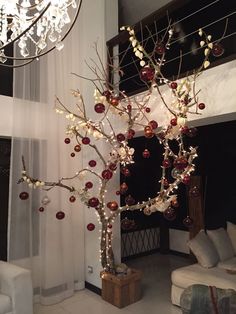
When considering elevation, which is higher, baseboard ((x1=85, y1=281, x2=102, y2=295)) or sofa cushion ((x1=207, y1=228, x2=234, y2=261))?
sofa cushion ((x1=207, y1=228, x2=234, y2=261))

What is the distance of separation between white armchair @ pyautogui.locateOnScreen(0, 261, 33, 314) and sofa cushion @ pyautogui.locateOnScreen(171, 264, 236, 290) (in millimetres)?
1619

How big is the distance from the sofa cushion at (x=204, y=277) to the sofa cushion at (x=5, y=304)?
1.77 m

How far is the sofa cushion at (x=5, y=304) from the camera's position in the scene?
2.48m

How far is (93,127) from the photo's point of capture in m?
3.03

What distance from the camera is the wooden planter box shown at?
3227 millimetres

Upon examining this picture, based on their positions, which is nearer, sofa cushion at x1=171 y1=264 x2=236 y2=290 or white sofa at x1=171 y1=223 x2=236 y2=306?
sofa cushion at x1=171 y1=264 x2=236 y2=290

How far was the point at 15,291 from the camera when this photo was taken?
258cm

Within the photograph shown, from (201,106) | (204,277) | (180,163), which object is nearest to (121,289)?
(204,277)

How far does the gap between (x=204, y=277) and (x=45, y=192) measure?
2.02 metres

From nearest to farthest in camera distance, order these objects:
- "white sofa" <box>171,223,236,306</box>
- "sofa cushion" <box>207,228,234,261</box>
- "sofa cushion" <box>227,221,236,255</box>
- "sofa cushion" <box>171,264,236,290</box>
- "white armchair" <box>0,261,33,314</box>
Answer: "white armchair" <box>0,261,33,314</box> < "sofa cushion" <box>171,264,236,290</box> < "white sofa" <box>171,223,236,306</box> < "sofa cushion" <box>207,228,234,261</box> < "sofa cushion" <box>227,221,236,255</box>

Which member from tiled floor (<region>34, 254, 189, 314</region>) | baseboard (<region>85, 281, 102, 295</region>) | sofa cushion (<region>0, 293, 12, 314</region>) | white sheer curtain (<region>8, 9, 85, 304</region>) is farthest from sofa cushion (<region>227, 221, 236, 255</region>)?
sofa cushion (<region>0, 293, 12, 314</region>)

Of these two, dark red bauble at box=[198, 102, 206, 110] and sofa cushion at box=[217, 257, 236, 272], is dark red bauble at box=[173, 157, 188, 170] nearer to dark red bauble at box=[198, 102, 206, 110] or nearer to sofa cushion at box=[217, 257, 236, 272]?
dark red bauble at box=[198, 102, 206, 110]

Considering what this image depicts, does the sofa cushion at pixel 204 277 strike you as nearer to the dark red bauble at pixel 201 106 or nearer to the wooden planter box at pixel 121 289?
the wooden planter box at pixel 121 289

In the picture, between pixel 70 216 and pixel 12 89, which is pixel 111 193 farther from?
pixel 12 89
